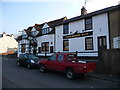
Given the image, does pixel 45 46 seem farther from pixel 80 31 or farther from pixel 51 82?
pixel 51 82

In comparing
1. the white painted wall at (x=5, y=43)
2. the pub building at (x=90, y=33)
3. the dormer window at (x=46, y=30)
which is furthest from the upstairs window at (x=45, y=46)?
the white painted wall at (x=5, y=43)

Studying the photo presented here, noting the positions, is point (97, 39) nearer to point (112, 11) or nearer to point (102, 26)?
point (102, 26)

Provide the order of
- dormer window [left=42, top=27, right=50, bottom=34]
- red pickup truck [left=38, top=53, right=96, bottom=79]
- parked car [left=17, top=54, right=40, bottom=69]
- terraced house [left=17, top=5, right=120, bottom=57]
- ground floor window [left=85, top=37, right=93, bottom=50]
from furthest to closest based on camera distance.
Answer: dormer window [left=42, top=27, right=50, bottom=34] → ground floor window [left=85, top=37, right=93, bottom=50] → terraced house [left=17, top=5, right=120, bottom=57] → parked car [left=17, top=54, right=40, bottom=69] → red pickup truck [left=38, top=53, right=96, bottom=79]

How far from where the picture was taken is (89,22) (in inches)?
695

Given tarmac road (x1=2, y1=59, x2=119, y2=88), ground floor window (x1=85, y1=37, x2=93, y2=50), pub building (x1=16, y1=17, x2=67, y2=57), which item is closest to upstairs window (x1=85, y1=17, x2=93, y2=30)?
ground floor window (x1=85, y1=37, x2=93, y2=50)

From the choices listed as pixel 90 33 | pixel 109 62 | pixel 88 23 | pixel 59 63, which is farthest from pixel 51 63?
pixel 88 23

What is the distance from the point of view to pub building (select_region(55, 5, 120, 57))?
14.7m

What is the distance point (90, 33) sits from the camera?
17250mm

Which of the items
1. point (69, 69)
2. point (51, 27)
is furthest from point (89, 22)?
point (69, 69)

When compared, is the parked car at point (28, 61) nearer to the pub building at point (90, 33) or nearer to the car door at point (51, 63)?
the car door at point (51, 63)

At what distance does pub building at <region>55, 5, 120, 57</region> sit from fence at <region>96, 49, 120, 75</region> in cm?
235

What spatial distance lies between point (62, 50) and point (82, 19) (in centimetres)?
626

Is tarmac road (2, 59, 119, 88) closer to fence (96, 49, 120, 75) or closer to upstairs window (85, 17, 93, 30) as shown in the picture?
fence (96, 49, 120, 75)

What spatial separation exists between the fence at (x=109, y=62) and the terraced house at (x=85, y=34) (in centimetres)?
97
